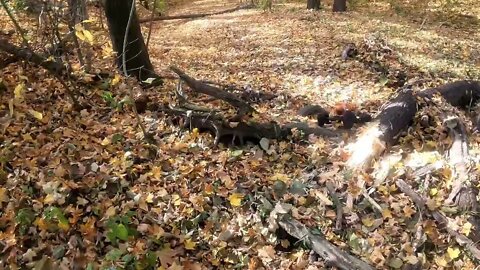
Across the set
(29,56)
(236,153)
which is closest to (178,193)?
(236,153)

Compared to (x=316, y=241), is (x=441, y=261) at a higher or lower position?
lower

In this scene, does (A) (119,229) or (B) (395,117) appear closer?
(A) (119,229)

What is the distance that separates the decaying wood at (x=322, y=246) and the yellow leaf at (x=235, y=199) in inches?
16.5

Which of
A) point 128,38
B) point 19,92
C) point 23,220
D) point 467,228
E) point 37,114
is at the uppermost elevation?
point 128,38

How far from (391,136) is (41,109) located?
13.7ft

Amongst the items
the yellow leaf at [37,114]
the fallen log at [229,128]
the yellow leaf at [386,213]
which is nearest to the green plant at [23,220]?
the yellow leaf at [37,114]

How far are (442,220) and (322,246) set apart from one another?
126cm

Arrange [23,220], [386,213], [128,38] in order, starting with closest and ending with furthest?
[23,220], [386,213], [128,38]

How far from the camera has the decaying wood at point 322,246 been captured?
150 inches

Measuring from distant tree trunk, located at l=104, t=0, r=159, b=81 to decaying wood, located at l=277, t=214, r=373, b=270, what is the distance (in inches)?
134

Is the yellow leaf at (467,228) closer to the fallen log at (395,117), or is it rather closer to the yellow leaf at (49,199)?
the fallen log at (395,117)

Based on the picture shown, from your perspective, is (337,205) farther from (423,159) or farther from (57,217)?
(57,217)

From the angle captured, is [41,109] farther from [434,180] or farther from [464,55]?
[464,55]

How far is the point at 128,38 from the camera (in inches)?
260
